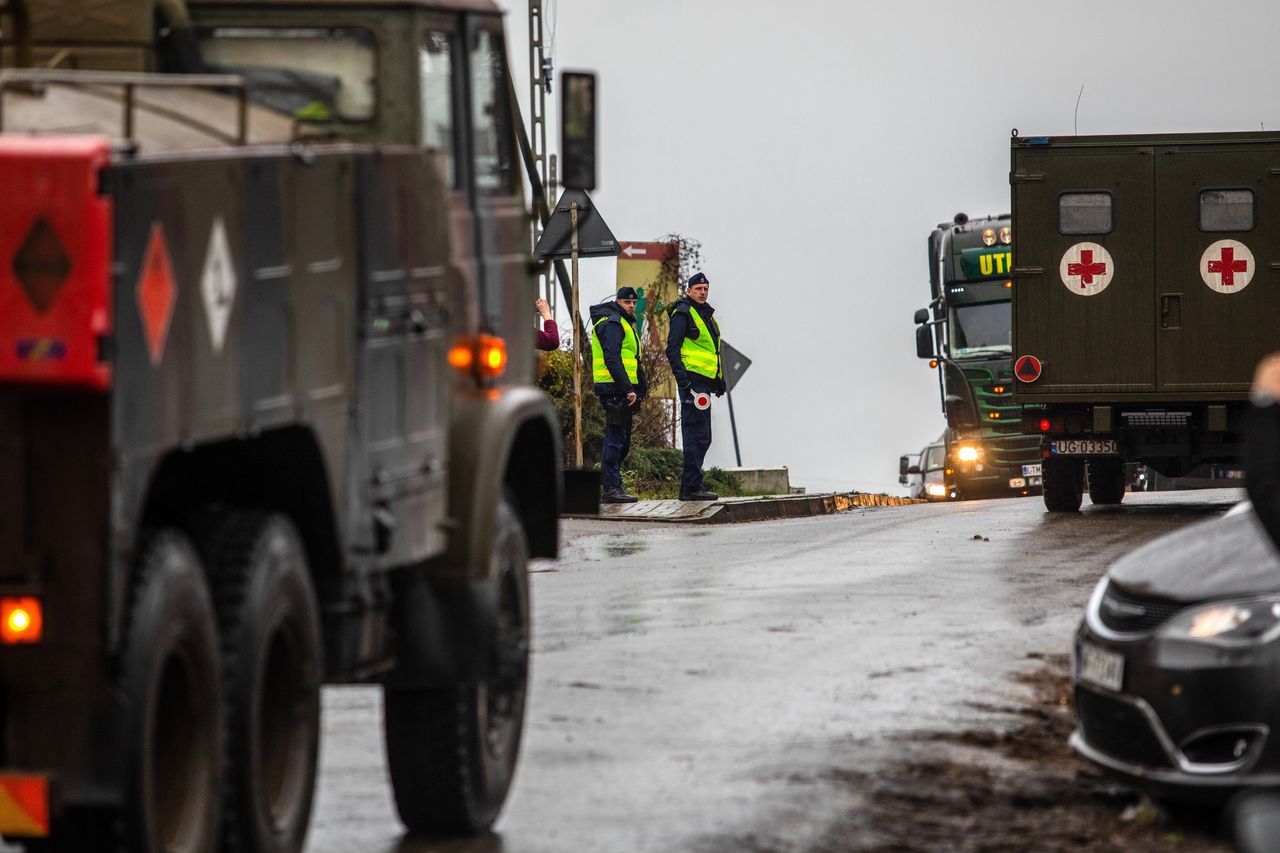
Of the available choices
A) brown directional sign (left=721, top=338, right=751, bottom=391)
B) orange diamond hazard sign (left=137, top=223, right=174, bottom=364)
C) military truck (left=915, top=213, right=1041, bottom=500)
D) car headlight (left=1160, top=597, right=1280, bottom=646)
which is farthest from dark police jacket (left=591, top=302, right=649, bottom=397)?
orange diamond hazard sign (left=137, top=223, right=174, bottom=364)

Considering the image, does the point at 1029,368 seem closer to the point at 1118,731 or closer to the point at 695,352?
the point at 695,352

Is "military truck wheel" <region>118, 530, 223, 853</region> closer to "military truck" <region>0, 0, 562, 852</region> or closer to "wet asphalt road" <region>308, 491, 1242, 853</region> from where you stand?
"military truck" <region>0, 0, 562, 852</region>

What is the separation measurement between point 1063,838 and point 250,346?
3.03m

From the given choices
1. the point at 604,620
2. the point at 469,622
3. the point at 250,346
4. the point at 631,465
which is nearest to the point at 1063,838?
the point at 469,622

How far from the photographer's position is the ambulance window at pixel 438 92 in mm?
6879

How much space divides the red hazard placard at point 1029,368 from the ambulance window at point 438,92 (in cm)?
1417

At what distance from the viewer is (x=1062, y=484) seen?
70.9 ft

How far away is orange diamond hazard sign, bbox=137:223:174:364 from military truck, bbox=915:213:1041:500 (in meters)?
26.4

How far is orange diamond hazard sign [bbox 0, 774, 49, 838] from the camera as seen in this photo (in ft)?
14.2

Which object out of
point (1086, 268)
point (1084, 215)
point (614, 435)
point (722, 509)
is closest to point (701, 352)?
point (614, 435)

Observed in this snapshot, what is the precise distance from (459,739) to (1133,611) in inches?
79.5

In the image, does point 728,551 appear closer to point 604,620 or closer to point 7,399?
point 604,620

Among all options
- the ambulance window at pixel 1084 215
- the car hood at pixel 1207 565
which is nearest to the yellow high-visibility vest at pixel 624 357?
the ambulance window at pixel 1084 215

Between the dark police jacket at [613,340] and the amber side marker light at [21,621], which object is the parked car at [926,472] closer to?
the dark police jacket at [613,340]
